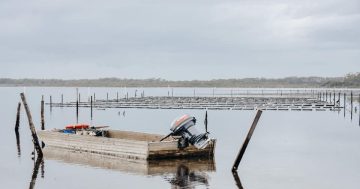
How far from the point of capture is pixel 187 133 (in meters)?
29.8

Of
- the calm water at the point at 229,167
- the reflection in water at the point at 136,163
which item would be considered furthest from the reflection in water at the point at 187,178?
the reflection in water at the point at 136,163

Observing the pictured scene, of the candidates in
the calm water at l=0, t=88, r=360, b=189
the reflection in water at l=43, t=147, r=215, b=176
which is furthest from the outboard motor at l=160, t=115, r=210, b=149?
the calm water at l=0, t=88, r=360, b=189

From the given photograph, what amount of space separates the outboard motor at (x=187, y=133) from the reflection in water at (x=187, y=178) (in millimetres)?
1348

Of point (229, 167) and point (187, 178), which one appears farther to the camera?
point (229, 167)

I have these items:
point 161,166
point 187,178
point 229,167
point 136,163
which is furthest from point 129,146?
point 229,167

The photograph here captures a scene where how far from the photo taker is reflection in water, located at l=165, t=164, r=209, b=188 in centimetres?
2578

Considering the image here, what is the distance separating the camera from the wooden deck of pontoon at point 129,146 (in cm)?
3064

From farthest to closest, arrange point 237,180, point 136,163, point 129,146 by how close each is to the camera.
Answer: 1. point 129,146
2. point 136,163
3. point 237,180

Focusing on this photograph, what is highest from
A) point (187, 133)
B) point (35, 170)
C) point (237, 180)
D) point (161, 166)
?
point (187, 133)

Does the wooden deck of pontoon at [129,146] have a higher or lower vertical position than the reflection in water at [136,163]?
higher

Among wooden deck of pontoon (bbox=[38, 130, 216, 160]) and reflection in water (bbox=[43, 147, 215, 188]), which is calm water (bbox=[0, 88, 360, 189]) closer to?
reflection in water (bbox=[43, 147, 215, 188])

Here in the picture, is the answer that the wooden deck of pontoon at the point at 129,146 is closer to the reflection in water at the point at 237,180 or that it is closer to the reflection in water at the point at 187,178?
the reflection in water at the point at 187,178

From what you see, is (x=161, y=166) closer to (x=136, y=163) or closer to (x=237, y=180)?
(x=136, y=163)

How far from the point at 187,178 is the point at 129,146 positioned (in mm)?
5421
